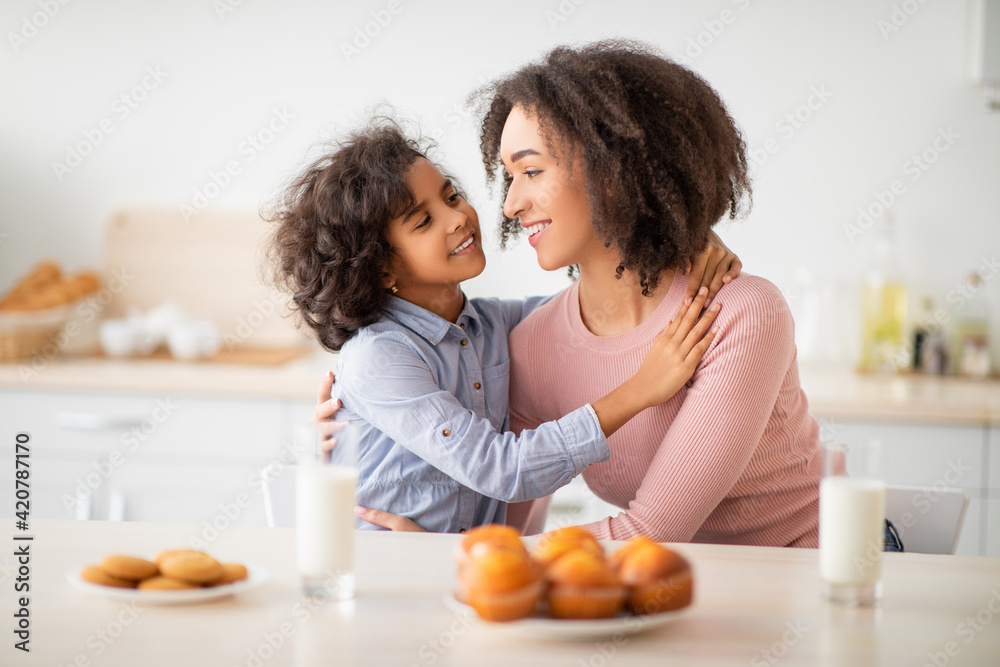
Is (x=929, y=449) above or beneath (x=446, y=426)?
beneath

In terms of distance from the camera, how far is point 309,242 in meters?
1.56

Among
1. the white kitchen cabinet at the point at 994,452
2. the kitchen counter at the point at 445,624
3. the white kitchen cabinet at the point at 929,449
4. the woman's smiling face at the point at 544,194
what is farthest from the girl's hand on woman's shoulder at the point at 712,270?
the white kitchen cabinet at the point at 994,452

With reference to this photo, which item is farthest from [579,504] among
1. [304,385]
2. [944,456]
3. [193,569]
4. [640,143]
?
[193,569]

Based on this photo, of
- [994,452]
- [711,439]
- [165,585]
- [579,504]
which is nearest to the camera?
[165,585]

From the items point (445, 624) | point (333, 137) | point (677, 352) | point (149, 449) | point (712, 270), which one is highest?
Answer: point (333, 137)

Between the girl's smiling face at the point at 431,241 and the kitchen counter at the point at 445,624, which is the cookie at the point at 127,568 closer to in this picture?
the kitchen counter at the point at 445,624

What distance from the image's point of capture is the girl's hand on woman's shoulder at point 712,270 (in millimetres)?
1375

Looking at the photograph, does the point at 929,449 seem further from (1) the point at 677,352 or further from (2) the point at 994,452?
(1) the point at 677,352

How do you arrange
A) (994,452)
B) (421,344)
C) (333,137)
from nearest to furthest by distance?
1. (421,344)
2. (994,452)
3. (333,137)

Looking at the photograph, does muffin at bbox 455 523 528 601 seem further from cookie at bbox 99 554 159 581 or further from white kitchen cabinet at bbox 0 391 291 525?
white kitchen cabinet at bbox 0 391 291 525

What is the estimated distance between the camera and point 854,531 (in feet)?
2.70

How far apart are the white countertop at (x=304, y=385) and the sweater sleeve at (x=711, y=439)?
0.95 m

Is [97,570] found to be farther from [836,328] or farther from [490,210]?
[836,328]

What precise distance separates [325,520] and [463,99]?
2116 mm
